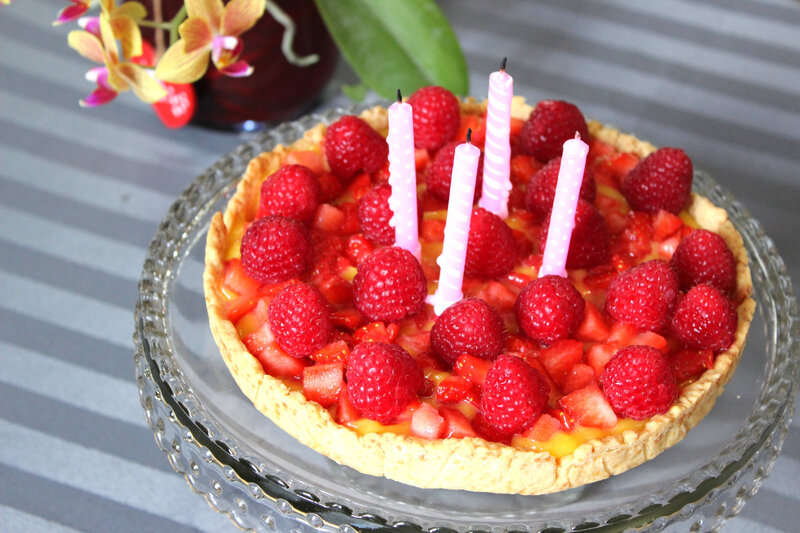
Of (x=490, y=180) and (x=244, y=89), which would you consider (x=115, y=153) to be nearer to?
(x=244, y=89)

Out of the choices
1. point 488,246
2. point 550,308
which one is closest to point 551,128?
point 488,246

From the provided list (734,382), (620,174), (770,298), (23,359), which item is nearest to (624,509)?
(734,382)

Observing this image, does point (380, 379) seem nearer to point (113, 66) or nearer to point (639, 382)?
point (639, 382)

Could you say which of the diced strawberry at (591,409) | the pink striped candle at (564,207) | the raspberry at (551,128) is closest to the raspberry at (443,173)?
the raspberry at (551,128)

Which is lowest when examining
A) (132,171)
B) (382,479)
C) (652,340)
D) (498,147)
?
(132,171)

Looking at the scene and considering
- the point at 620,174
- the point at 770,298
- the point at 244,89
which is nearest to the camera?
the point at 770,298

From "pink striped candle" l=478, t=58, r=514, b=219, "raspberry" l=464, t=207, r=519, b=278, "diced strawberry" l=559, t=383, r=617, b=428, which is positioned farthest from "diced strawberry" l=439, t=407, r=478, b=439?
"pink striped candle" l=478, t=58, r=514, b=219

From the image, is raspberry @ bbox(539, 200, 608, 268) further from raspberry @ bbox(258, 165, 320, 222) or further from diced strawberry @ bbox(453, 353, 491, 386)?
raspberry @ bbox(258, 165, 320, 222)
